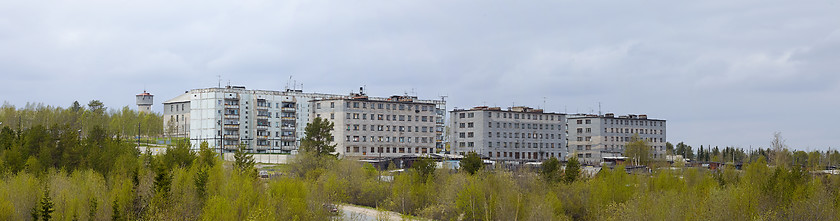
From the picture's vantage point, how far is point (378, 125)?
452 feet

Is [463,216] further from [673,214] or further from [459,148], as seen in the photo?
Result: [459,148]

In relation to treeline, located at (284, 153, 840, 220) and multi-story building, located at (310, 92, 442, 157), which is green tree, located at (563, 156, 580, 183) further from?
multi-story building, located at (310, 92, 442, 157)

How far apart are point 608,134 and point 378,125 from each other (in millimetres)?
57238

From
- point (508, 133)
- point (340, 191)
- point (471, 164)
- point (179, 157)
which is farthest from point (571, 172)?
point (508, 133)

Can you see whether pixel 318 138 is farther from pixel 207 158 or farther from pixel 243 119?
pixel 243 119

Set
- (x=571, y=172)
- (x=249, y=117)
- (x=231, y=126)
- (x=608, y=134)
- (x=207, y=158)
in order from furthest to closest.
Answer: (x=608, y=134) → (x=249, y=117) → (x=231, y=126) → (x=571, y=172) → (x=207, y=158)

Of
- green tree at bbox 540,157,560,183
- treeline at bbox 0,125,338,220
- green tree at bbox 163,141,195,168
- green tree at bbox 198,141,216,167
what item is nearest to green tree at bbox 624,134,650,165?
green tree at bbox 540,157,560,183

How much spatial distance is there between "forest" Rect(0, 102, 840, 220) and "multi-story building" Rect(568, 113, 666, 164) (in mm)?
89193

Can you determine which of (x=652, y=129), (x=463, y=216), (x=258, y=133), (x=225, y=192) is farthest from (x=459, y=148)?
(x=225, y=192)

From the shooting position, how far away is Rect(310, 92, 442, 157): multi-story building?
135 m

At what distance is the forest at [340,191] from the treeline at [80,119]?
89.5m

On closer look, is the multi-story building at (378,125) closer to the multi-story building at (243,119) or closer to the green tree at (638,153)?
the multi-story building at (243,119)

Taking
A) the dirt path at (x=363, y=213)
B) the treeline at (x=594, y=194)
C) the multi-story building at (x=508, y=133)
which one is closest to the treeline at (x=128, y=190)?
the treeline at (x=594, y=194)

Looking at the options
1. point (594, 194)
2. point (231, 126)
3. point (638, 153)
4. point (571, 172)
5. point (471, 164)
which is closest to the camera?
point (594, 194)
